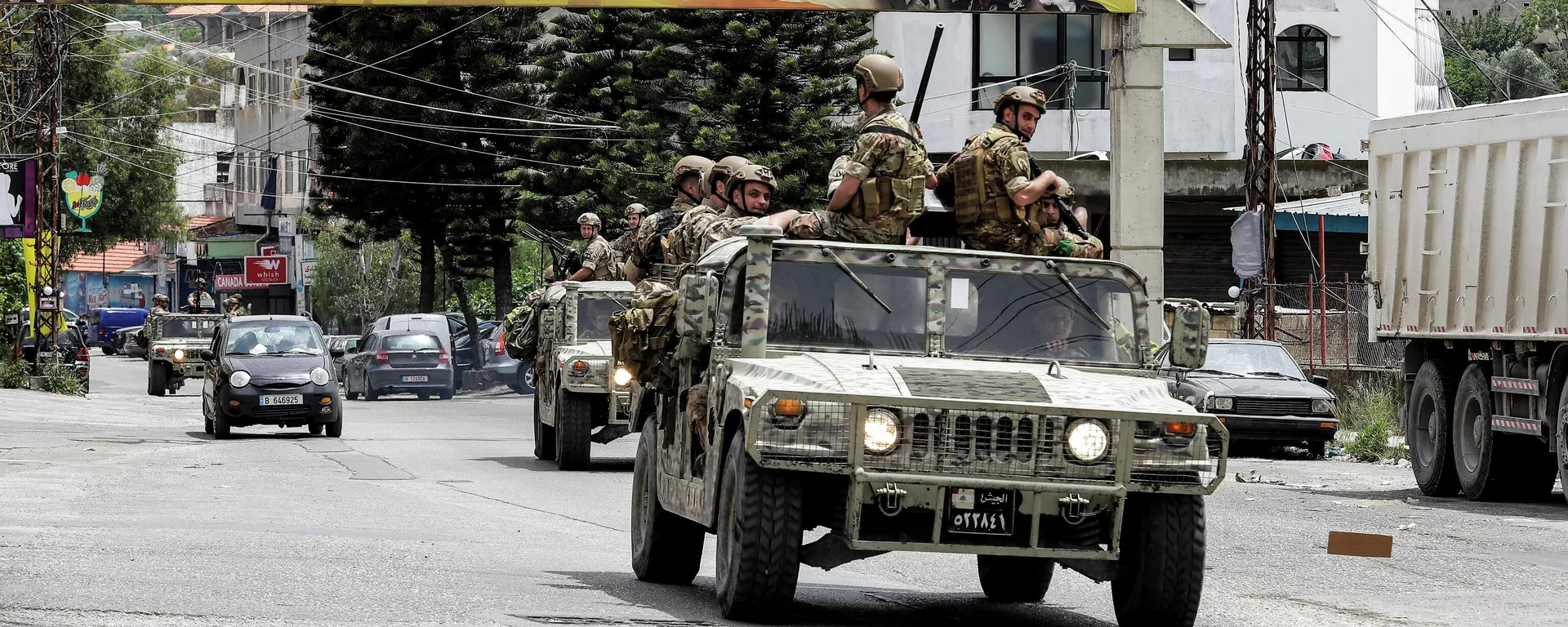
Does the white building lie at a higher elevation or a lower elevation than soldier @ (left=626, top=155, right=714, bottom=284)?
higher

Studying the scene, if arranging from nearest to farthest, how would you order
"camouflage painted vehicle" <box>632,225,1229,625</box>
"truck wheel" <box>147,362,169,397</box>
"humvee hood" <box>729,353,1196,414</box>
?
"camouflage painted vehicle" <box>632,225,1229,625</box>
"humvee hood" <box>729,353,1196,414</box>
"truck wheel" <box>147,362,169,397</box>

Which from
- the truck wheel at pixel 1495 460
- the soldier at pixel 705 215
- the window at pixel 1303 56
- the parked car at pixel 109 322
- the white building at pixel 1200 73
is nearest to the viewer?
the soldier at pixel 705 215

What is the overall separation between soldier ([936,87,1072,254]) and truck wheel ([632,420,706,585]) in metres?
1.85

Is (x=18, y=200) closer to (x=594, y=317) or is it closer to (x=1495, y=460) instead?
(x=594, y=317)

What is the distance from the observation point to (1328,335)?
2972cm

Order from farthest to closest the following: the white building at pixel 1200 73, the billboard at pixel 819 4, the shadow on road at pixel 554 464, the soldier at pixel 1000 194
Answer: the white building at pixel 1200 73
the billboard at pixel 819 4
the shadow on road at pixel 554 464
the soldier at pixel 1000 194

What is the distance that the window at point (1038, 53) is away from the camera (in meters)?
44.7

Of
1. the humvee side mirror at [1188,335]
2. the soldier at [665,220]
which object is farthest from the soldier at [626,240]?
the humvee side mirror at [1188,335]

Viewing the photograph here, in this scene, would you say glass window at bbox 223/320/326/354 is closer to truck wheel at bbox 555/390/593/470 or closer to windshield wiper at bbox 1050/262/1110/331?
truck wheel at bbox 555/390/593/470

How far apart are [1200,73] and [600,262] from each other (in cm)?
2919

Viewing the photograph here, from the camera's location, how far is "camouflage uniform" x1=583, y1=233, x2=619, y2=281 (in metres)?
20.4

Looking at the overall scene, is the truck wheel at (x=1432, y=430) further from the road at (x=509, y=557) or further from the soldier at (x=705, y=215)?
the soldier at (x=705, y=215)

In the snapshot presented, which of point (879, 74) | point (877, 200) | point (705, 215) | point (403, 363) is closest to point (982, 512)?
point (877, 200)

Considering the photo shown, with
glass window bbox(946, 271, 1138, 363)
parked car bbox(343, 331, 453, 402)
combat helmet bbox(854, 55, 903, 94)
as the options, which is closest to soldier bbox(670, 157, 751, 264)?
combat helmet bbox(854, 55, 903, 94)
